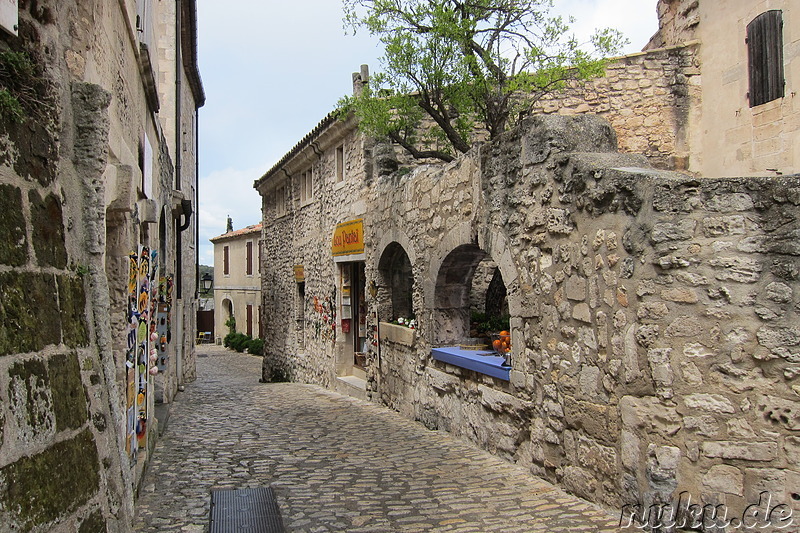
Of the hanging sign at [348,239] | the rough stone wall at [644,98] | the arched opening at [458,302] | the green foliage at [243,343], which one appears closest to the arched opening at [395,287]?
the hanging sign at [348,239]

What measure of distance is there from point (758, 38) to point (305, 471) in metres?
9.14

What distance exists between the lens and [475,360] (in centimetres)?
661

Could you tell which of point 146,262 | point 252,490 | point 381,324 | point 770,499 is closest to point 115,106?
point 146,262

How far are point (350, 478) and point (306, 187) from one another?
394 inches

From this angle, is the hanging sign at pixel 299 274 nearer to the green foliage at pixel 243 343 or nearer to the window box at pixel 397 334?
the window box at pixel 397 334

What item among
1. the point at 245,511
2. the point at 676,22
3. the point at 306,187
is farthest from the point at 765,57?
the point at 245,511

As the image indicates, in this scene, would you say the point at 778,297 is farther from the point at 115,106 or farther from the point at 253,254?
the point at 253,254

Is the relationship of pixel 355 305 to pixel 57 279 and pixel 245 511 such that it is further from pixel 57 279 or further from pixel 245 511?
pixel 57 279

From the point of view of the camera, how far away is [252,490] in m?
5.29

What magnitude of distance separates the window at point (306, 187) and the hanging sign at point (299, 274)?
1499 mm

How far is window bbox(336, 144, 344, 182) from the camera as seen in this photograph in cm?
1198

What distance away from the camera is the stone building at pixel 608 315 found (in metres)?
3.89

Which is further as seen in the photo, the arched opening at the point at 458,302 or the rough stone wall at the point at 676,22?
the rough stone wall at the point at 676,22

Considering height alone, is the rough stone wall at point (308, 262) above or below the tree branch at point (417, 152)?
below
